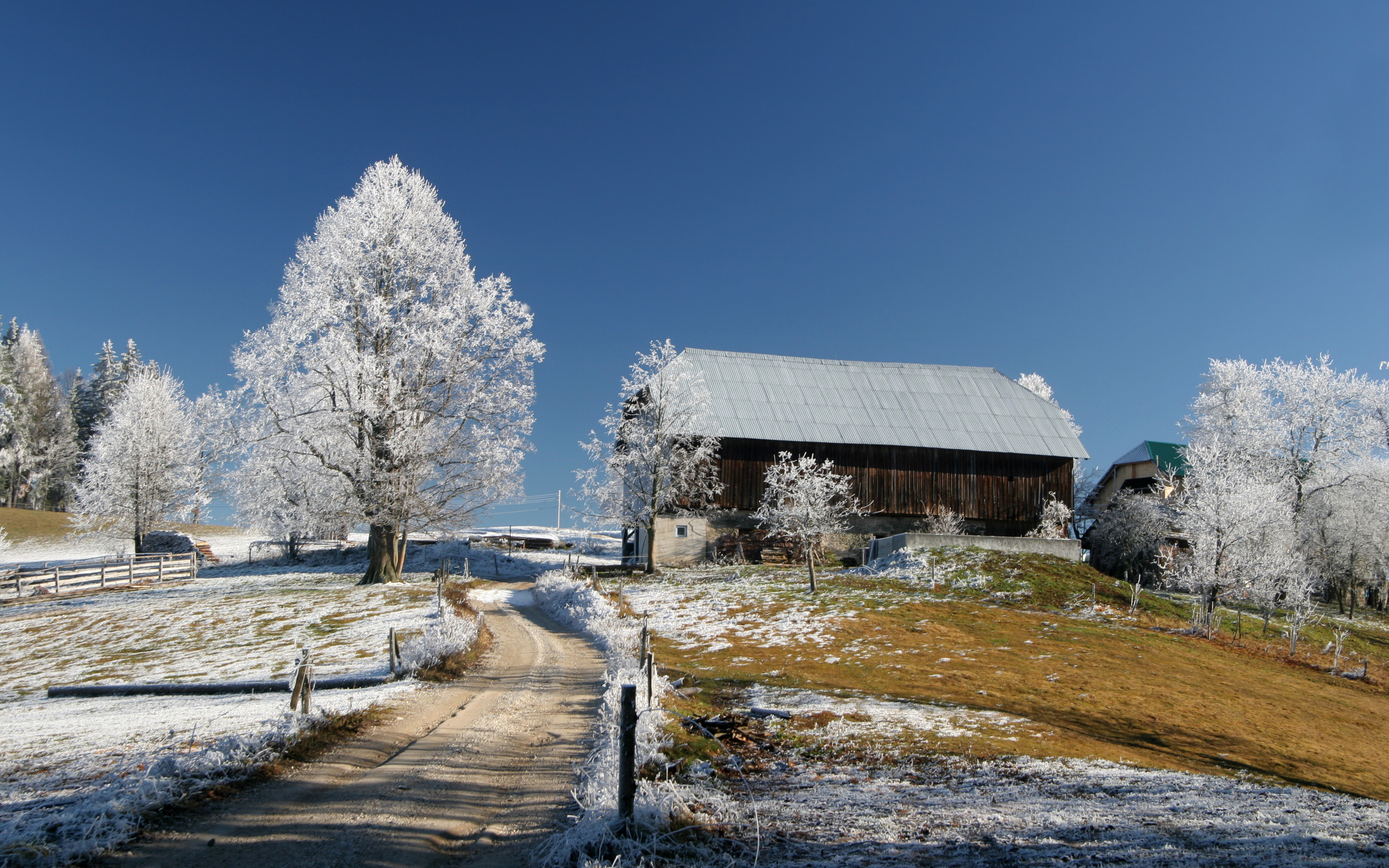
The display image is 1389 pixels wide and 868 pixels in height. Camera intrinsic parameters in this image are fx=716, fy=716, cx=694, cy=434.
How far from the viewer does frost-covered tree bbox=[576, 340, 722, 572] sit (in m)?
34.8

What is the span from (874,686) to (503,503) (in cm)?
1997

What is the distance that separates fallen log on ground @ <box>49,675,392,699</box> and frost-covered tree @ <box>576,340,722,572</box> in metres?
20.7

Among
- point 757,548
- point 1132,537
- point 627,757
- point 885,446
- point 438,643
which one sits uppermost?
Result: point 885,446

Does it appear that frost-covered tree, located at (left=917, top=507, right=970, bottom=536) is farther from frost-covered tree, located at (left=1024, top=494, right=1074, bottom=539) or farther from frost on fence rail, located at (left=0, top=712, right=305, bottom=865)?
frost on fence rail, located at (left=0, top=712, right=305, bottom=865)

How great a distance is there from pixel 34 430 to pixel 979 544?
247 ft

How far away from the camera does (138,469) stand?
42.9m

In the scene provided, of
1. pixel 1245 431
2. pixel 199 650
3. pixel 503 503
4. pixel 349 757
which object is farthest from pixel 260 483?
pixel 1245 431

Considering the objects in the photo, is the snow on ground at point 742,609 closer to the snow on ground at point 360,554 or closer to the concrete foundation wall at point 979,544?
the concrete foundation wall at point 979,544

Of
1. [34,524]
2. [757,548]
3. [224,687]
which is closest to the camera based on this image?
[224,687]

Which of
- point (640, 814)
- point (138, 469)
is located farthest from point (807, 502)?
point (138, 469)

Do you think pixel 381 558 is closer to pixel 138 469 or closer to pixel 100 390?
pixel 138 469

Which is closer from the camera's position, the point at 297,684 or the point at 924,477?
the point at 297,684

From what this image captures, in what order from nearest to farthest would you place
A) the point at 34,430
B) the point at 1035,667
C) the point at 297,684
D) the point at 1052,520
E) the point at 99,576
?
1. the point at 297,684
2. the point at 1035,667
3. the point at 99,576
4. the point at 1052,520
5. the point at 34,430

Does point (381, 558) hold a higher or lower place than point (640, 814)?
lower
